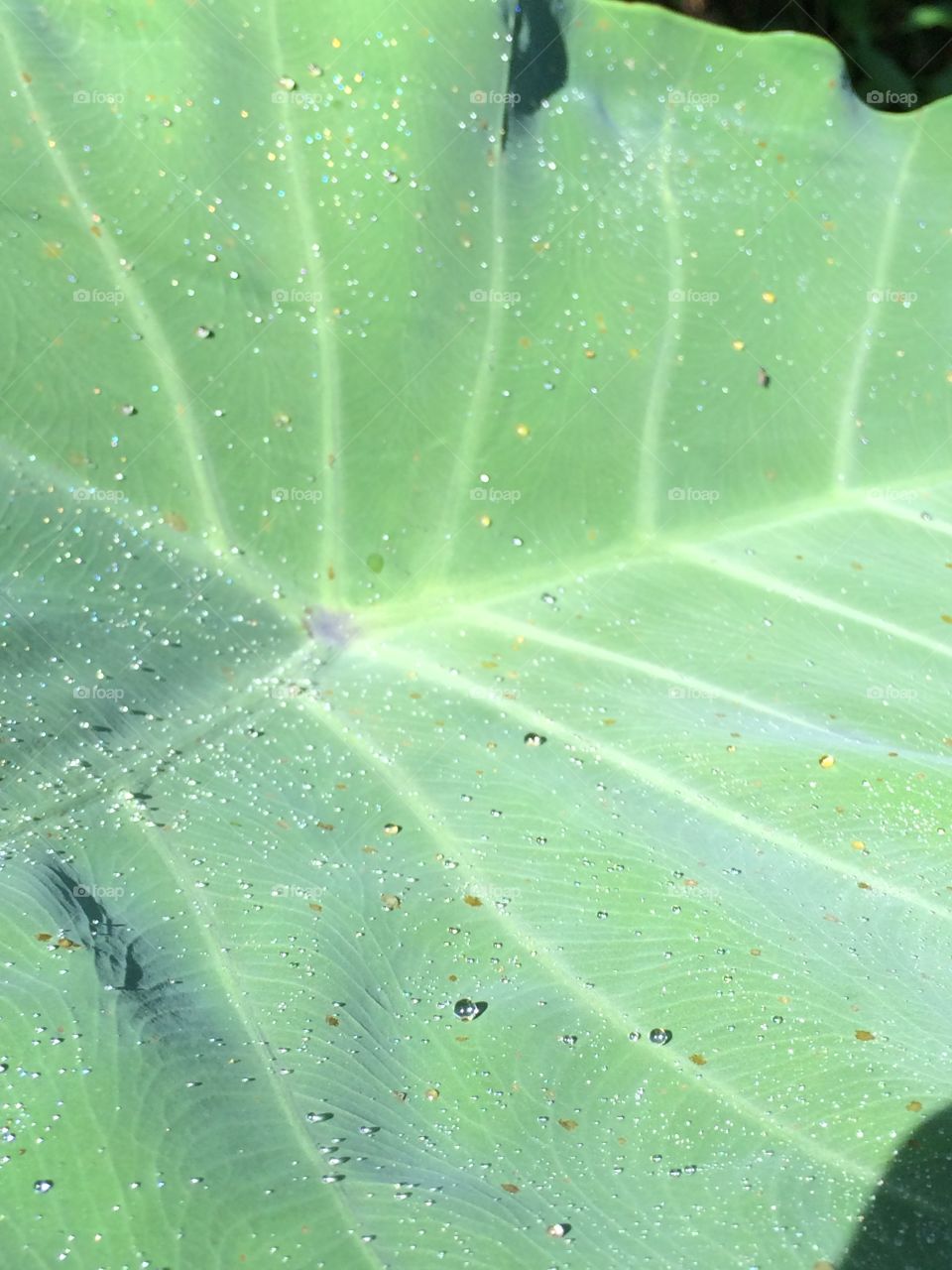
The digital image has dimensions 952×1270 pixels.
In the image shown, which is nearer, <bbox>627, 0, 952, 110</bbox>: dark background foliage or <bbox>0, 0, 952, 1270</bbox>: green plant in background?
<bbox>0, 0, 952, 1270</bbox>: green plant in background

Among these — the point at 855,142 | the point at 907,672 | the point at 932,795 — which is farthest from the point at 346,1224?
the point at 855,142

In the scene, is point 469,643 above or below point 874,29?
below

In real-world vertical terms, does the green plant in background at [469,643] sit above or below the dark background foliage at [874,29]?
below

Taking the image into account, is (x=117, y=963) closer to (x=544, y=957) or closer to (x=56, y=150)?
(x=544, y=957)

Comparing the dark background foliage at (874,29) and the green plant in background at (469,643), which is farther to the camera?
the dark background foliage at (874,29)

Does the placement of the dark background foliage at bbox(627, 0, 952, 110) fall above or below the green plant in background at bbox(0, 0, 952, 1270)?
above

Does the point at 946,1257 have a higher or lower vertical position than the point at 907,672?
lower

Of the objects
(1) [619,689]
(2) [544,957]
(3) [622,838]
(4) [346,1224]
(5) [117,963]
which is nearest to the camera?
(4) [346,1224]

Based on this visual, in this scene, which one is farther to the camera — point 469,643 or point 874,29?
point 874,29
